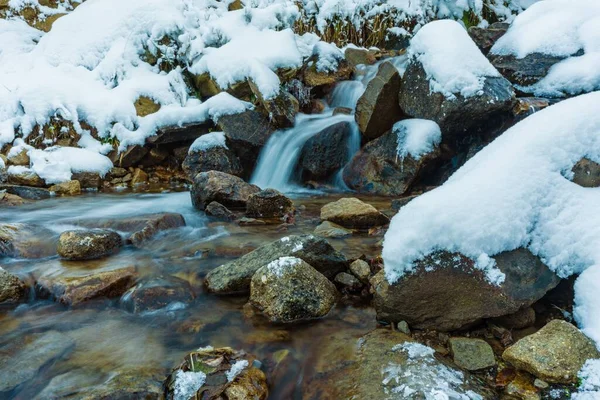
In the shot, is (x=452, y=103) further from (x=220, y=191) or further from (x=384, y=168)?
(x=220, y=191)

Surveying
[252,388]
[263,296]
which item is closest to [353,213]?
[263,296]

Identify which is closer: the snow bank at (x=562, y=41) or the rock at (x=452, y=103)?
the rock at (x=452, y=103)

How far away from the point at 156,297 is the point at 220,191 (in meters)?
2.62

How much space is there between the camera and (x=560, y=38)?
653 centimetres

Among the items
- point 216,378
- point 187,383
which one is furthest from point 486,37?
point 187,383

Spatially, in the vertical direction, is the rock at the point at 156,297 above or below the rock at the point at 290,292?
below

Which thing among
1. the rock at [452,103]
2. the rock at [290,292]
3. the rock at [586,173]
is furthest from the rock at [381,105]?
the rock at [290,292]

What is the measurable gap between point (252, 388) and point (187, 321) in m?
1.00

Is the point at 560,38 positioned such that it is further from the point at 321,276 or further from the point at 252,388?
the point at 252,388

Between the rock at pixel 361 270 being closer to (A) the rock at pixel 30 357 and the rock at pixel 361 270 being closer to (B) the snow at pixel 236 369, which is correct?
(B) the snow at pixel 236 369

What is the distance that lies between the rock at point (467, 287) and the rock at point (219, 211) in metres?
3.32

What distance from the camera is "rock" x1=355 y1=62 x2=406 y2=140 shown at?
622 cm

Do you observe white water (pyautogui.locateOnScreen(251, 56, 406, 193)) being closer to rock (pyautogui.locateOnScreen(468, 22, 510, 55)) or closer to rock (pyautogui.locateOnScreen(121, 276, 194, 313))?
rock (pyautogui.locateOnScreen(468, 22, 510, 55))

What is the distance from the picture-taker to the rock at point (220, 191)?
562 centimetres
